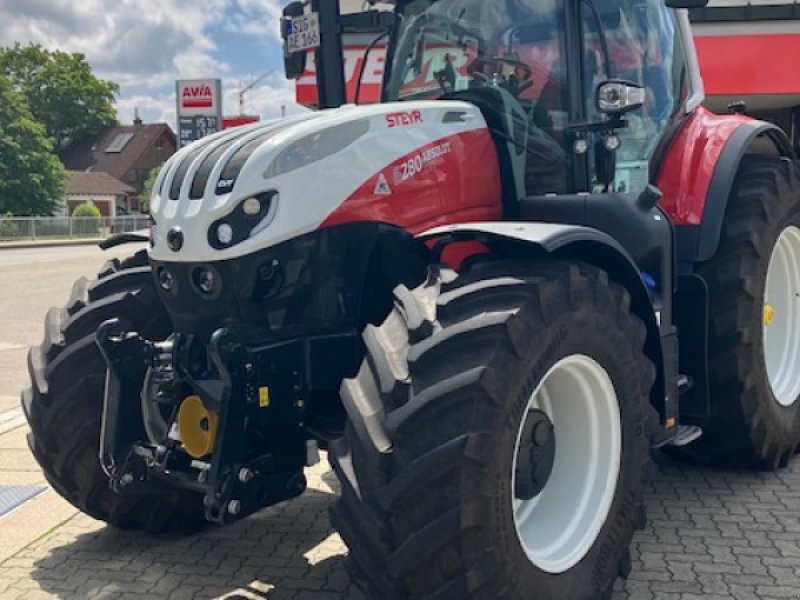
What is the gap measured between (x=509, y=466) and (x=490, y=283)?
59cm

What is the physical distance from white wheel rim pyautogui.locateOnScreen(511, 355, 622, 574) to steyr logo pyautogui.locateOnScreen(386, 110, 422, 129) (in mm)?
1115

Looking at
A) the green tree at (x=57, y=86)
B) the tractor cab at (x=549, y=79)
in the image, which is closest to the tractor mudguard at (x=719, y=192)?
the tractor cab at (x=549, y=79)

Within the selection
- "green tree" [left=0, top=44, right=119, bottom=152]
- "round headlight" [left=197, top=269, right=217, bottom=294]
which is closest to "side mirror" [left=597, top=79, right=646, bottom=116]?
"round headlight" [left=197, top=269, right=217, bottom=294]

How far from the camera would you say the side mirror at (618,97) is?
3719 millimetres

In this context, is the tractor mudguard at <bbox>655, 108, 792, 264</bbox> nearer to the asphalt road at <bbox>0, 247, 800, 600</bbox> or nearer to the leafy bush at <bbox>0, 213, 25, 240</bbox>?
the asphalt road at <bbox>0, 247, 800, 600</bbox>

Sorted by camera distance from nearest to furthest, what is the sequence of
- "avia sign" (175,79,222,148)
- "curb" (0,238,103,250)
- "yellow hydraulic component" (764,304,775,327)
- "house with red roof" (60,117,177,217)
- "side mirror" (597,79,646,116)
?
"side mirror" (597,79,646,116), "yellow hydraulic component" (764,304,775,327), "avia sign" (175,79,222,148), "curb" (0,238,103,250), "house with red roof" (60,117,177,217)

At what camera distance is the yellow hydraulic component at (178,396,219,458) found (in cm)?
333

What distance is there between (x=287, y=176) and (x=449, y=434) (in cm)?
110

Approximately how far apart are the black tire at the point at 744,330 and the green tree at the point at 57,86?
67.0 m

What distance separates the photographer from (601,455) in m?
3.42

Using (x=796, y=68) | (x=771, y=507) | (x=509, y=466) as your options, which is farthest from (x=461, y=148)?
(x=796, y=68)

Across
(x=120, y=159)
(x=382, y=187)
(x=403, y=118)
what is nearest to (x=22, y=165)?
(x=120, y=159)

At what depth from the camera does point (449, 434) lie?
8.82ft

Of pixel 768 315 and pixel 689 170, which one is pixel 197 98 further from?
pixel 768 315
